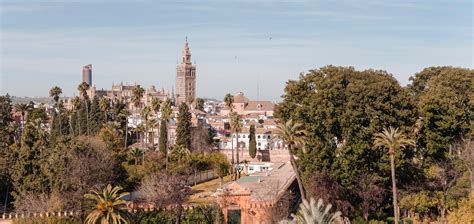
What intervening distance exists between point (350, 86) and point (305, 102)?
3.07 meters

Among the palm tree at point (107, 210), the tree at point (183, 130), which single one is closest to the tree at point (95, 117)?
the tree at point (183, 130)

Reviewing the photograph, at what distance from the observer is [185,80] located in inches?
6919

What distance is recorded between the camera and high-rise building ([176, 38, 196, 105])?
174 metres

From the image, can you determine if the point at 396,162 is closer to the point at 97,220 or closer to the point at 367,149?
the point at 367,149

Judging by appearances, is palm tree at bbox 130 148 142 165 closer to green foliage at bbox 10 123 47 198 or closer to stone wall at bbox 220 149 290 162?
green foliage at bbox 10 123 47 198

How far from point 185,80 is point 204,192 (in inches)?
4814

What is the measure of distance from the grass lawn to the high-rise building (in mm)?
110012

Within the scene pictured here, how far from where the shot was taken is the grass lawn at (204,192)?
48244 millimetres

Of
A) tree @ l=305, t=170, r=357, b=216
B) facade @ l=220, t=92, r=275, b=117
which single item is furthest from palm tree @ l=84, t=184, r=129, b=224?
facade @ l=220, t=92, r=275, b=117

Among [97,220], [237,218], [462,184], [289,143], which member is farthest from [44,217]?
[462,184]

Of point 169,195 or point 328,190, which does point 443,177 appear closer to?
point 328,190

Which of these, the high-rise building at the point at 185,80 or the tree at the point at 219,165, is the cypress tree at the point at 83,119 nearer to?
the tree at the point at 219,165

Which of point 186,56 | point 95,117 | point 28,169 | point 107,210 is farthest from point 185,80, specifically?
point 107,210

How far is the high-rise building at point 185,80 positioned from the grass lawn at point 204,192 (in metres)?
A: 110
